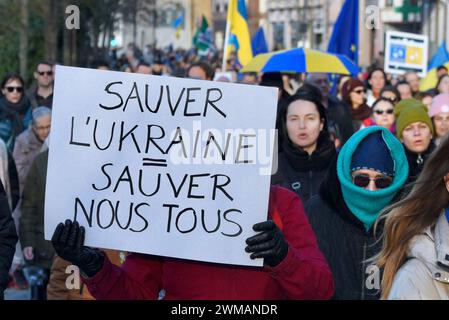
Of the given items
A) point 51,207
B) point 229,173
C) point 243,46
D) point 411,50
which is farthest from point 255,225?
point 411,50

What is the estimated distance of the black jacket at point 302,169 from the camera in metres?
6.68

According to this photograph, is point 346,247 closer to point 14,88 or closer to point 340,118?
point 340,118

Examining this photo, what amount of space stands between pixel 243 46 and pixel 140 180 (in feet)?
38.2

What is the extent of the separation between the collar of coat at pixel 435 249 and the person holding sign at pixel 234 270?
743 mm

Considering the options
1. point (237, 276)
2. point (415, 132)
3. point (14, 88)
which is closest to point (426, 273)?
point (237, 276)

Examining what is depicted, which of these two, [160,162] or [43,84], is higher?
[43,84]

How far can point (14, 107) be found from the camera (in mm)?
11695

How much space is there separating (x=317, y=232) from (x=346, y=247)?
177 mm

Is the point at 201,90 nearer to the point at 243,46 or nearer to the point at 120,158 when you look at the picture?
the point at 120,158

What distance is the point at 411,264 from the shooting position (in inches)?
126

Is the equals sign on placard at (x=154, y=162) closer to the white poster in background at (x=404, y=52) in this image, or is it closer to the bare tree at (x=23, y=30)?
the white poster in background at (x=404, y=52)

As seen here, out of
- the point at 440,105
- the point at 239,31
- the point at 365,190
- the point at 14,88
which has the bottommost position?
the point at 365,190

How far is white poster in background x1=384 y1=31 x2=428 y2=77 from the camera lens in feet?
53.5
